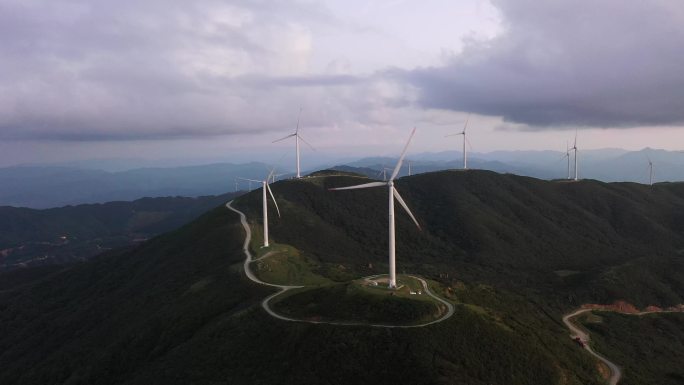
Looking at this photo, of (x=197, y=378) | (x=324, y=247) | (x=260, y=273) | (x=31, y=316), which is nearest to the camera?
(x=197, y=378)

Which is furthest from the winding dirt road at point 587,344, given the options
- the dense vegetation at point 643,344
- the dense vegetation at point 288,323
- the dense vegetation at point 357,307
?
the dense vegetation at point 357,307

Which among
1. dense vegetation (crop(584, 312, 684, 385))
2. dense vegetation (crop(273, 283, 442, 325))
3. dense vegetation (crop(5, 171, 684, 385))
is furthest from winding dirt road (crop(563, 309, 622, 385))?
dense vegetation (crop(273, 283, 442, 325))

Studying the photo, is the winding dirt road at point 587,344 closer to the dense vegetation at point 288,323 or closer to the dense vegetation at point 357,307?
the dense vegetation at point 288,323

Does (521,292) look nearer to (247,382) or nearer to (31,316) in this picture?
(247,382)

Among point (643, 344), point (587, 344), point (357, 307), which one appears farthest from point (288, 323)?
point (643, 344)

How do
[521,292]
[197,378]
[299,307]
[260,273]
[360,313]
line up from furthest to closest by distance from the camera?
1. [521,292]
2. [260,273]
3. [299,307]
4. [360,313]
5. [197,378]

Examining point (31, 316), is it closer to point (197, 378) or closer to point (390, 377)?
point (197, 378)

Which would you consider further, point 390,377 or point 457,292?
point 457,292

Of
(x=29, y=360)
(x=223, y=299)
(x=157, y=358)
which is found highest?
(x=223, y=299)

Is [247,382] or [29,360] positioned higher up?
[247,382]

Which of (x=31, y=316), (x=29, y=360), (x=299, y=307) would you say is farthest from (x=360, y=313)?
(x=31, y=316)
